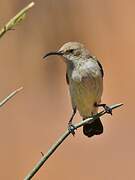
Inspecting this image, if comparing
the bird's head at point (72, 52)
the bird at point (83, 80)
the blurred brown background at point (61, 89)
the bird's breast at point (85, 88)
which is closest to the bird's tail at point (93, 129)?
the bird at point (83, 80)

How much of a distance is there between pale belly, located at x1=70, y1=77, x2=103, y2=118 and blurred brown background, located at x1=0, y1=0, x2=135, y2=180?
505 cm

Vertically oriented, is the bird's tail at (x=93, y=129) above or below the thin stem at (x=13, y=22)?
below

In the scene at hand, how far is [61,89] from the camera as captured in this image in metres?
11.9

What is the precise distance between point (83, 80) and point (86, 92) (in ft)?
0.33

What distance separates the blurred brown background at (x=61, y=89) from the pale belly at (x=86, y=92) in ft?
16.6

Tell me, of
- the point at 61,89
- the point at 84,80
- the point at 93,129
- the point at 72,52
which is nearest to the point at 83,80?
the point at 84,80

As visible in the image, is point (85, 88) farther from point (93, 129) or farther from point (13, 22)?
point (13, 22)

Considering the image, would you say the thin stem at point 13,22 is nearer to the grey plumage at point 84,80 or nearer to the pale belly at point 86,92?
the grey plumage at point 84,80

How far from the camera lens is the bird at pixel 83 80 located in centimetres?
469

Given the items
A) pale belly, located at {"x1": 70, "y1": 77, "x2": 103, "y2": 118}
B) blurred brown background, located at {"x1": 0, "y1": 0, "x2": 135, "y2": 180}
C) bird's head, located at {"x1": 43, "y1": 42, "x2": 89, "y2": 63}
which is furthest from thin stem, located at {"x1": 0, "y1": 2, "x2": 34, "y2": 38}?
blurred brown background, located at {"x1": 0, "y1": 0, "x2": 135, "y2": 180}

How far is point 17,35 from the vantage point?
12305 millimetres

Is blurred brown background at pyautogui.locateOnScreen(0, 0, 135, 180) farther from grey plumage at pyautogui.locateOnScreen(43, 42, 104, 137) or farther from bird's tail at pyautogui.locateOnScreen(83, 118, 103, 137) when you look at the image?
grey plumage at pyautogui.locateOnScreen(43, 42, 104, 137)

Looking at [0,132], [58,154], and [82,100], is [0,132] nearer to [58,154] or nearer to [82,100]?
[58,154]

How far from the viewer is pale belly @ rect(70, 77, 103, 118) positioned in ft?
15.3
